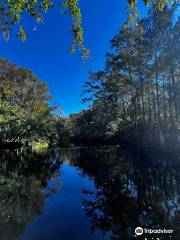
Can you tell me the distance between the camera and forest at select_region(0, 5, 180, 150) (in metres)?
21.9

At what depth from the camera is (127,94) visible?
3284 cm

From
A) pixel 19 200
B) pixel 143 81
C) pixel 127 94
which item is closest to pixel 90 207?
pixel 19 200

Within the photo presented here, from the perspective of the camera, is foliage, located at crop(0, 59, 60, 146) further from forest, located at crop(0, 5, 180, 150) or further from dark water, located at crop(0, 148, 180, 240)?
dark water, located at crop(0, 148, 180, 240)

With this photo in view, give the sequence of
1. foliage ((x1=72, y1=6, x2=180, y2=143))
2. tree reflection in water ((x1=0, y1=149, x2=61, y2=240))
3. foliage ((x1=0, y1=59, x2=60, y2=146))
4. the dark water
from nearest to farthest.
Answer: the dark water
tree reflection in water ((x1=0, y1=149, x2=61, y2=240))
foliage ((x1=72, y1=6, x2=180, y2=143))
foliage ((x1=0, y1=59, x2=60, y2=146))

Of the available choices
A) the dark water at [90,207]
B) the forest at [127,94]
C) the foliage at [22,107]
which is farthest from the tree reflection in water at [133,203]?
the foliage at [22,107]

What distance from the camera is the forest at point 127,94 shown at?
71.9ft

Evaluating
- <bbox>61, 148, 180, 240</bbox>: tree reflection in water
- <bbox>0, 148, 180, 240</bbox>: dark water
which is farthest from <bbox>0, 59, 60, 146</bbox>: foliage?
<bbox>61, 148, 180, 240</bbox>: tree reflection in water

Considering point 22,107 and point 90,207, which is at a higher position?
point 22,107

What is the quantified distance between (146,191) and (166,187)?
98 cm

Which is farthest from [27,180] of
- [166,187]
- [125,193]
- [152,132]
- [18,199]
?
[152,132]

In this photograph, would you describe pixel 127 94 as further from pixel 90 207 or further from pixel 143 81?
pixel 90 207

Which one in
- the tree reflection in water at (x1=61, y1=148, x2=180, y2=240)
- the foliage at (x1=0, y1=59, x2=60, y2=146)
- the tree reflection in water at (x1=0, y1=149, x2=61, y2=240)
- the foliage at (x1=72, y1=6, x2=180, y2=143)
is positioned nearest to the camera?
the tree reflection in water at (x1=61, y1=148, x2=180, y2=240)

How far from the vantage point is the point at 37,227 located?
561cm

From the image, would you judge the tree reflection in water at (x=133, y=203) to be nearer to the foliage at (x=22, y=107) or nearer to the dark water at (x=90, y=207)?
the dark water at (x=90, y=207)
